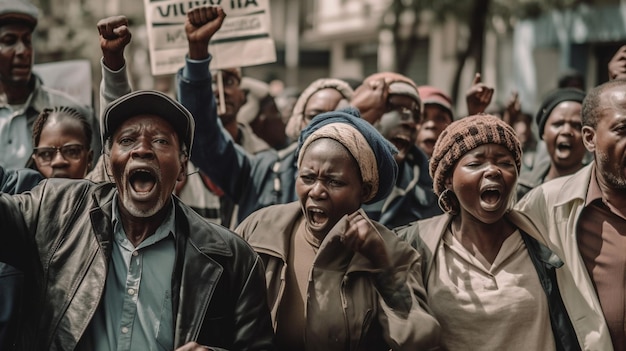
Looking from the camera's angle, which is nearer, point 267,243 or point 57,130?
point 267,243

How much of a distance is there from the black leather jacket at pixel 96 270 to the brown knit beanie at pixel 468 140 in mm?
1057

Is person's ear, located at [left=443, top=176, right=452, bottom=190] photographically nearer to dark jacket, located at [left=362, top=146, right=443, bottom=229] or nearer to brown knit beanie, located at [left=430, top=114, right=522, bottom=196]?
brown knit beanie, located at [left=430, top=114, right=522, bottom=196]

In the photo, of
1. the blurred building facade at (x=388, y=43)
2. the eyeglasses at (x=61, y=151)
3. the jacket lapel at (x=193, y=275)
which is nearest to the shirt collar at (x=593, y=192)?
the jacket lapel at (x=193, y=275)

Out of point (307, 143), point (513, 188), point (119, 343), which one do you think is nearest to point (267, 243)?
point (307, 143)

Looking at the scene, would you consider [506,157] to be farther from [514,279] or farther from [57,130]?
[57,130]

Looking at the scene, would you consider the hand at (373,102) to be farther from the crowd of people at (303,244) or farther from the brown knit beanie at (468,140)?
the brown knit beanie at (468,140)

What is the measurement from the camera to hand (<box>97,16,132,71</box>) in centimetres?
395

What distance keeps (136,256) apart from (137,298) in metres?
0.17

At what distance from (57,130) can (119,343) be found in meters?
2.01

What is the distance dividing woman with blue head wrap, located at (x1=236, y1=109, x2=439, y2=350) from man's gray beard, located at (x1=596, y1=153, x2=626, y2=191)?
3.34 ft

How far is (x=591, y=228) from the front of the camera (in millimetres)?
4195

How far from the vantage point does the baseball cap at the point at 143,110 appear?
3365mm

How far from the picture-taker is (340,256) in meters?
3.52

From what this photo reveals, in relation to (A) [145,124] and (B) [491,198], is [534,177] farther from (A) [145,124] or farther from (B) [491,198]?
(A) [145,124]
